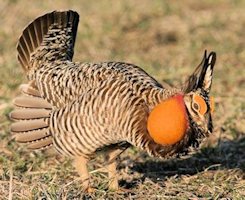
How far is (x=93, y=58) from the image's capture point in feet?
30.4

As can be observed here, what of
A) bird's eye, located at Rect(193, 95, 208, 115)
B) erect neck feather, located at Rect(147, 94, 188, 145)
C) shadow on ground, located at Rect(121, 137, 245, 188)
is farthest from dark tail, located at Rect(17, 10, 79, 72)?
bird's eye, located at Rect(193, 95, 208, 115)

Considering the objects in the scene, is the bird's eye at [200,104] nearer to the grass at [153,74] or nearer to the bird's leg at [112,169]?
the grass at [153,74]

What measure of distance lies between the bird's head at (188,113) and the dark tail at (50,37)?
Answer: 1.35 meters

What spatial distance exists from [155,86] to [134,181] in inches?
39.3

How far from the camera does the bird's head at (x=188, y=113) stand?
473 centimetres

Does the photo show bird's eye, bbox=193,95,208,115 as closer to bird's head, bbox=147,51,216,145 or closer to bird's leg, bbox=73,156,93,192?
bird's head, bbox=147,51,216,145

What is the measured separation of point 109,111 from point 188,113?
52 centimetres

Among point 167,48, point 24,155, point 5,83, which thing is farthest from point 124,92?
point 167,48

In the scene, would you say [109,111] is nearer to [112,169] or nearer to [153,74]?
[112,169]

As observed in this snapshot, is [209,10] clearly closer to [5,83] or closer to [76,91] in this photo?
[5,83]

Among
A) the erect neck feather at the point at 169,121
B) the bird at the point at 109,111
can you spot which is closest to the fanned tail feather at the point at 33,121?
the bird at the point at 109,111

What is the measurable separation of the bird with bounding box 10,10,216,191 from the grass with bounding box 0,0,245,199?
29 cm

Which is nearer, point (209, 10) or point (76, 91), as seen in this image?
point (76, 91)

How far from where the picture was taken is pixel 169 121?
4812 mm
